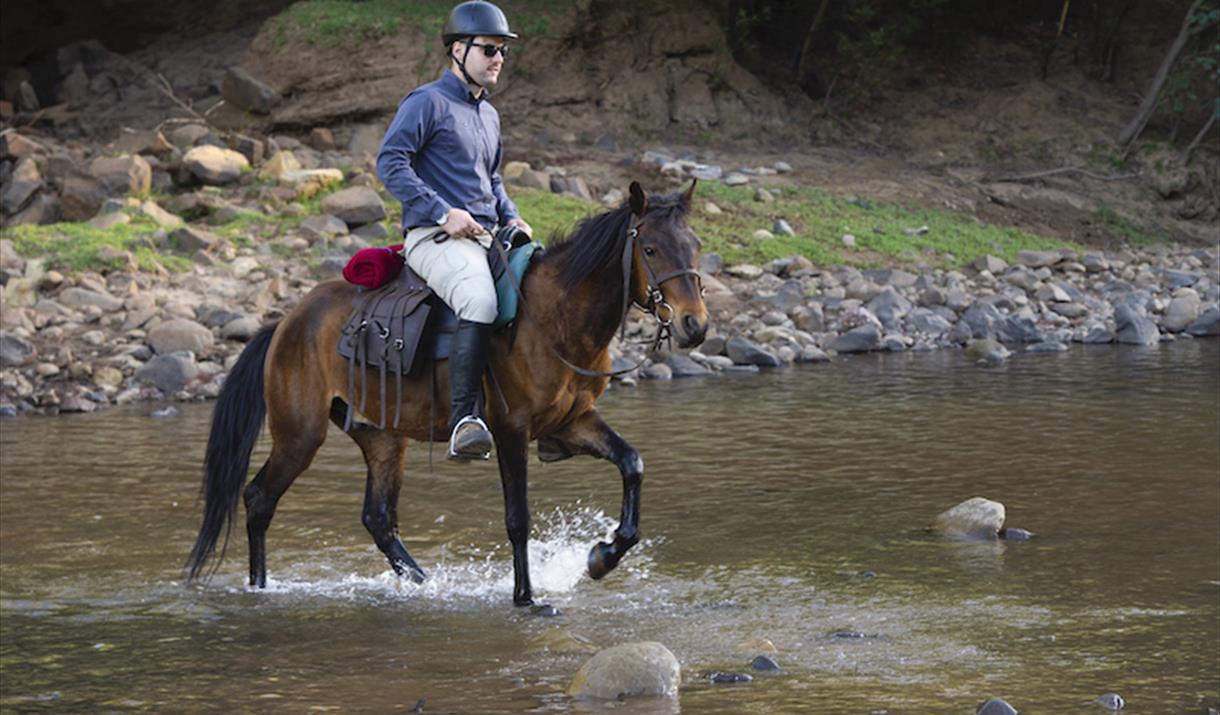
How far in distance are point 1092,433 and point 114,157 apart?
42.5ft

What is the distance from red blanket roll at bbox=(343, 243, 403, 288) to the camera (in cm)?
734

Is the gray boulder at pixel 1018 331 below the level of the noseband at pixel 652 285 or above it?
below

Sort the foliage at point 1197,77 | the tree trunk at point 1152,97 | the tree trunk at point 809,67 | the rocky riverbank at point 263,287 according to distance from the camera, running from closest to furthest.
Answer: the rocky riverbank at point 263,287 → the foliage at point 1197,77 → the tree trunk at point 1152,97 → the tree trunk at point 809,67

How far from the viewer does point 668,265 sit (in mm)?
6367

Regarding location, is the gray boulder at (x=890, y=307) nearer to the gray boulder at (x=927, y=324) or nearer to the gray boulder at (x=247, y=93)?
the gray boulder at (x=927, y=324)

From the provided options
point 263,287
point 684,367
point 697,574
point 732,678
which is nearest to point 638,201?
point 697,574

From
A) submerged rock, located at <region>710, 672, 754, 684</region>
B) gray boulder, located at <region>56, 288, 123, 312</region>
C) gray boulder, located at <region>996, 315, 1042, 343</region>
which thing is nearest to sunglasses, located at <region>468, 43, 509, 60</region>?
submerged rock, located at <region>710, 672, 754, 684</region>

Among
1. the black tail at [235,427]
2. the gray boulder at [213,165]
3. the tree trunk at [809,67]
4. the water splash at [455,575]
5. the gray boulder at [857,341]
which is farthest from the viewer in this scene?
the tree trunk at [809,67]

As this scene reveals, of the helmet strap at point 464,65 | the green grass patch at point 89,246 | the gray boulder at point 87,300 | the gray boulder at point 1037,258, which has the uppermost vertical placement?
the helmet strap at point 464,65

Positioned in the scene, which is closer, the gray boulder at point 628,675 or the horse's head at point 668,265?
the gray boulder at point 628,675

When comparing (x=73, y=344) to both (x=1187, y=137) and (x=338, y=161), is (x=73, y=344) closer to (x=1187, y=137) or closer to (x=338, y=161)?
(x=338, y=161)

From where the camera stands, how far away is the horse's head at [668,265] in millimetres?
6230

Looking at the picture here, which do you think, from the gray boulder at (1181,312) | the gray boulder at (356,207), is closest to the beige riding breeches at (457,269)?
the gray boulder at (356,207)

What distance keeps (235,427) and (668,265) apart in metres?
2.71
